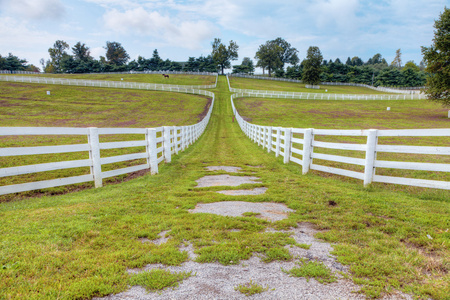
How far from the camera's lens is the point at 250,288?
245 centimetres

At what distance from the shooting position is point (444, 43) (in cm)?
2831

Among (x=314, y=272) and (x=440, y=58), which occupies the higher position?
(x=440, y=58)

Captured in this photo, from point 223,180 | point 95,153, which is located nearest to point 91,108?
point 95,153

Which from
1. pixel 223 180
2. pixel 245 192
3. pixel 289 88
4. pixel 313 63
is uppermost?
pixel 313 63

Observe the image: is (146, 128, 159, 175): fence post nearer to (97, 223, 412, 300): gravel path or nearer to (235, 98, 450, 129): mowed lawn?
(97, 223, 412, 300): gravel path

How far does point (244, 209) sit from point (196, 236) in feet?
4.83

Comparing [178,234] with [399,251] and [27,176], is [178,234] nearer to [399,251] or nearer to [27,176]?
[399,251]

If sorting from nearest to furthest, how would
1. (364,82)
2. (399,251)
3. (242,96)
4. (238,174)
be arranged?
(399,251), (238,174), (242,96), (364,82)

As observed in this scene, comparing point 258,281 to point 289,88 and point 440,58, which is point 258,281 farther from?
point 289,88

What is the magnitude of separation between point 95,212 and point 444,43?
38346 mm

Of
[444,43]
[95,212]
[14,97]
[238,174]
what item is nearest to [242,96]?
[444,43]

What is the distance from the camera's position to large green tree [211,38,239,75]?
113500 mm

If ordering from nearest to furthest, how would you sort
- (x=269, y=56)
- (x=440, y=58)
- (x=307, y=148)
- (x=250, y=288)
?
(x=250, y=288) → (x=307, y=148) → (x=440, y=58) → (x=269, y=56)

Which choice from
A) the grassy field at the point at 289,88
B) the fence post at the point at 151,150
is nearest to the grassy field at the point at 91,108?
the fence post at the point at 151,150
